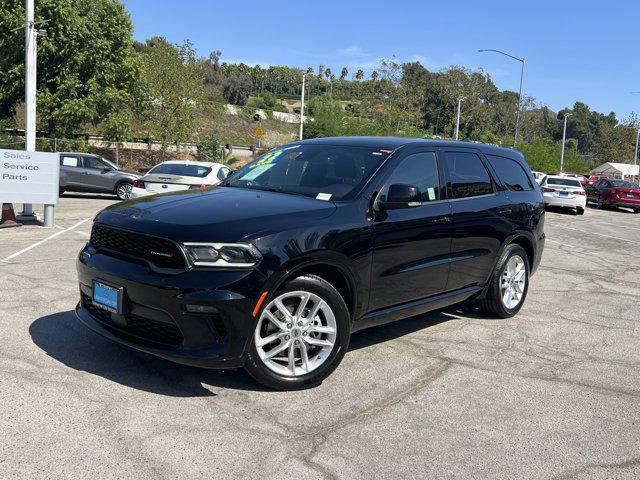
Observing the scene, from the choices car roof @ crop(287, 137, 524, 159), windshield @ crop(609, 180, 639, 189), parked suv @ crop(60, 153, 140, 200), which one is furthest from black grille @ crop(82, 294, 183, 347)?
windshield @ crop(609, 180, 639, 189)

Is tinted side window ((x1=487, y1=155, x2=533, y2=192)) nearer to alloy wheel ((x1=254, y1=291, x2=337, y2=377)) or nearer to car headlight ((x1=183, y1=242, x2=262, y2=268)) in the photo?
alloy wheel ((x1=254, y1=291, x2=337, y2=377))

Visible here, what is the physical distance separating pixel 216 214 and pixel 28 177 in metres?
8.53

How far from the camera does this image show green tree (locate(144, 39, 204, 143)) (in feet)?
110

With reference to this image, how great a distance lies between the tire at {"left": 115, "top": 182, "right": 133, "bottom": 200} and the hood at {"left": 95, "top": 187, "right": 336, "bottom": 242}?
52.8ft

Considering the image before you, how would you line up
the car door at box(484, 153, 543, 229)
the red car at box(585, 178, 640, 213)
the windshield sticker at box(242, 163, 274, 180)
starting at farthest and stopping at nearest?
the red car at box(585, 178, 640, 213) → the car door at box(484, 153, 543, 229) → the windshield sticker at box(242, 163, 274, 180)

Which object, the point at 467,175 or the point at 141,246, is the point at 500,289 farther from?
the point at 141,246

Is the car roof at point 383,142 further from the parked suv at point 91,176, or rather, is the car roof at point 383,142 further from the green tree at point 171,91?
the green tree at point 171,91

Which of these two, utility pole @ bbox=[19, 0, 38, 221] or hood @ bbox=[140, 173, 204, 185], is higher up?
utility pole @ bbox=[19, 0, 38, 221]

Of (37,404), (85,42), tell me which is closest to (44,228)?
(37,404)

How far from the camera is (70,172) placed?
19.3m

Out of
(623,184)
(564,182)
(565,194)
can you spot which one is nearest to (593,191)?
(623,184)

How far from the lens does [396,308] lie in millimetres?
4871

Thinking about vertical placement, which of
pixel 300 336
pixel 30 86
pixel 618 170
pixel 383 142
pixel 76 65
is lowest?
pixel 300 336

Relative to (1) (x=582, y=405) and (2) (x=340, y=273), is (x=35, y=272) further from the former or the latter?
(1) (x=582, y=405)
